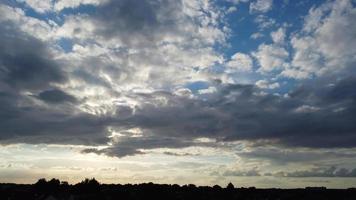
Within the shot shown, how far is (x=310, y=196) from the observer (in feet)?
233

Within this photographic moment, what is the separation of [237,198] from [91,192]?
25.4 meters

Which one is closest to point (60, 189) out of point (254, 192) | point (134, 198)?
point (134, 198)

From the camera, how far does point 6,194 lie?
7969cm

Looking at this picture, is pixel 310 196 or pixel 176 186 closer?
pixel 310 196

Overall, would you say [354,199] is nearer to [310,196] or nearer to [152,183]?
[310,196]

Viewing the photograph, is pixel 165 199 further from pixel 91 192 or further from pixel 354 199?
pixel 354 199

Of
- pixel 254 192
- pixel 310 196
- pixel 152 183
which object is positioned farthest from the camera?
pixel 152 183

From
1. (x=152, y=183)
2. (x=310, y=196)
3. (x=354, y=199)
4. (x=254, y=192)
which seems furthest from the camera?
(x=152, y=183)

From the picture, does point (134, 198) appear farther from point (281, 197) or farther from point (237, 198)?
point (281, 197)

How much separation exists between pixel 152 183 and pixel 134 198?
54.7 feet

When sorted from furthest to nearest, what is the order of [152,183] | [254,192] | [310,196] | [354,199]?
[152,183] → [254,192] → [310,196] → [354,199]

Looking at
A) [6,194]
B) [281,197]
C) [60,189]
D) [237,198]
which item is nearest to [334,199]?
[281,197]

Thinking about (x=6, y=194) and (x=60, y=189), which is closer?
(x=6, y=194)

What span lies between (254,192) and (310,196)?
1077 centimetres
